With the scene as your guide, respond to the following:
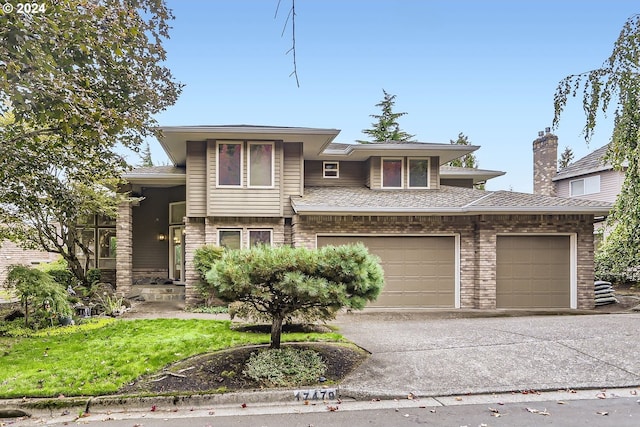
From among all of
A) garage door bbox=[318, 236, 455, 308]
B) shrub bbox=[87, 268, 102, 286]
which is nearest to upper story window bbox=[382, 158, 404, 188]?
garage door bbox=[318, 236, 455, 308]

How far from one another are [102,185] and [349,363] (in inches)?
429

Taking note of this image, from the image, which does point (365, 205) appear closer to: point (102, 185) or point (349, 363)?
point (349, 363)

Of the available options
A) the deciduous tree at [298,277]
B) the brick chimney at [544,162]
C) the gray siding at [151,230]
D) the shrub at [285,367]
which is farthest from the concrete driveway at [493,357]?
the brick chimney at [544,162]

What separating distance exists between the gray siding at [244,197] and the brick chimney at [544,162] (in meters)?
15.0

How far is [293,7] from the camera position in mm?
2664

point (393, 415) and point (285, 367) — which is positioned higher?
point (285, 367)

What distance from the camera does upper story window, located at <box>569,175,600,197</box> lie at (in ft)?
69.4

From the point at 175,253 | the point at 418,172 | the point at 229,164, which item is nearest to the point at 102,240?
the point at 175,253

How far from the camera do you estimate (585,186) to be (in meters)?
21.8

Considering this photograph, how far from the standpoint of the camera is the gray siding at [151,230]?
15570mm

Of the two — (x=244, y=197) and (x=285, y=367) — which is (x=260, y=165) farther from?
(x=285, y=367)

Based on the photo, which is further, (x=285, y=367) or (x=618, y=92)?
(x=285, y=367)

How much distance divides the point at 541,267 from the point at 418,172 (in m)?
4.75

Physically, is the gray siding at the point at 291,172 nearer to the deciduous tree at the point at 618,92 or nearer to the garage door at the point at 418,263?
the garage door at the point at 418,263
